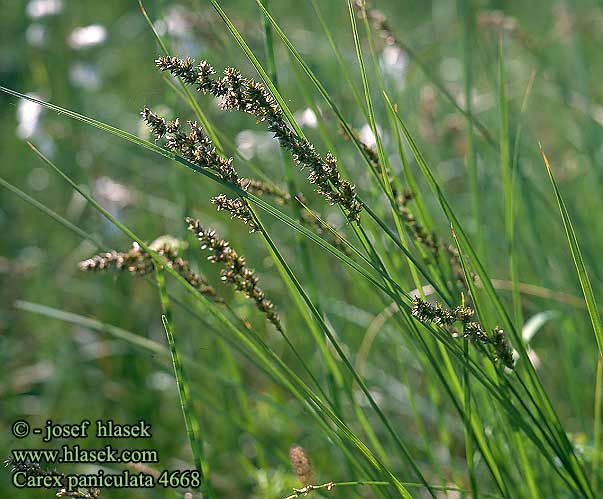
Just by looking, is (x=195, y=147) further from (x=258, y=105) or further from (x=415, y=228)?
(x=415, y=228)

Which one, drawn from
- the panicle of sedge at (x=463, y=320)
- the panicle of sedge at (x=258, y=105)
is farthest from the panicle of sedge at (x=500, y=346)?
the panicle of sedge at (x=258, y=105)

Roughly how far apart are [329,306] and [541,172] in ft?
3.25

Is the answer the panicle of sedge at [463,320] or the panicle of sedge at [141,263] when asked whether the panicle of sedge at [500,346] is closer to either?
the panicle of sedge at [463,320]

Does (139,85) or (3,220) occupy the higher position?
(139,85)

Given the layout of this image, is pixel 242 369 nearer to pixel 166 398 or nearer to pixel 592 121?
pixel 166 398

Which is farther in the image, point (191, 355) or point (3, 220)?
point (3, 220)

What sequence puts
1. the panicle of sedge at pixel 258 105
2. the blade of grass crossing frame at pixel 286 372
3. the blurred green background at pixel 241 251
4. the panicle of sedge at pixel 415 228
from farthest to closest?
the blurred green background at pixel 241 251 → the panicle of sedge at pixel 415 228 → the blade of grass crossing frame at pixel 286 372 → the panicle of sedge at pixel 258 105

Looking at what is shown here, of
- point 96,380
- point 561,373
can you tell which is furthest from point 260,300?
point 96,380

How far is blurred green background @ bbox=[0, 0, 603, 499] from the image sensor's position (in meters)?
1.54

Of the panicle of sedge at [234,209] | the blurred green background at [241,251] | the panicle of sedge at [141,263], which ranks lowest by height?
the panicle of sedge at [234,209]

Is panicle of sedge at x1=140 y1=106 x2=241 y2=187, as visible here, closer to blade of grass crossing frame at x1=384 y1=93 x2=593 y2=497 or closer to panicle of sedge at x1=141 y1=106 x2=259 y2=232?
panicle of sedge at x1=141 y1=106 x2=259 y2=232

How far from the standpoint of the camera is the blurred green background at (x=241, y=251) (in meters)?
1.54

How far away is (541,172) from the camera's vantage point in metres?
2.41

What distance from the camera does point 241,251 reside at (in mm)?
2000
